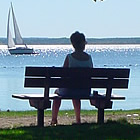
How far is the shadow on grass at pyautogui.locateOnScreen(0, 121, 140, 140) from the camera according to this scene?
7730 mm

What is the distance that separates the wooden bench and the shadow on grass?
593mm

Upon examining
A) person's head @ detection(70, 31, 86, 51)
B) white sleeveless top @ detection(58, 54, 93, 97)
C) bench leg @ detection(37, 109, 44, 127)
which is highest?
person's head @ detection(70, 31, 86, 51)

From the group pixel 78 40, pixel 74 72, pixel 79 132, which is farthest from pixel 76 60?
pixel 79 132

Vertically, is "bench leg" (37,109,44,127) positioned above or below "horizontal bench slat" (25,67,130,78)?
below

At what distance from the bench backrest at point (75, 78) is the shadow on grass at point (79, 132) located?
774mm

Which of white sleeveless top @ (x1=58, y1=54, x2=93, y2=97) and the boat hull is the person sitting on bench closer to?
white sleeveless top @ (x1=58, y1=54, x2=93, y2=97)

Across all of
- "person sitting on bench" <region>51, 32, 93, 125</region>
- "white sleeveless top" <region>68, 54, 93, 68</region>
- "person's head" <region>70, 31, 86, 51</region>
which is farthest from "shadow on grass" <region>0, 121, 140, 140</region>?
"person's head" <region>70, 31, 86, 51</region>

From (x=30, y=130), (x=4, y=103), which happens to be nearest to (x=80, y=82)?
(x=30, y=130)

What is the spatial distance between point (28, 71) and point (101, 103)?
1.08 m

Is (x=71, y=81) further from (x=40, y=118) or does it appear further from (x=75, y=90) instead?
(x=40, y=118)

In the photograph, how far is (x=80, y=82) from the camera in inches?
368

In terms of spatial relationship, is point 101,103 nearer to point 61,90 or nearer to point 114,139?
point 61,90

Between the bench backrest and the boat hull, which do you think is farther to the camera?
the boat hull

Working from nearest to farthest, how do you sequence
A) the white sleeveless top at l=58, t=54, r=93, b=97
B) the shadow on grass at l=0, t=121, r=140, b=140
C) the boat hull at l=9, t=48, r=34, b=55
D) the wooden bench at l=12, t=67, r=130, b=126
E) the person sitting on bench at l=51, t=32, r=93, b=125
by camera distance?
the shadow on grass at l=0, t=121, r=140, b=140, the wooden bench at l=12, t=67, r=130, b=126, the white sleeveless top at l=58, t=54, r=93, b=97, the person sitting on bench at l=51, t=32, r=93, b=125, the boat hull at l=9, t=48, r=34, b=55
